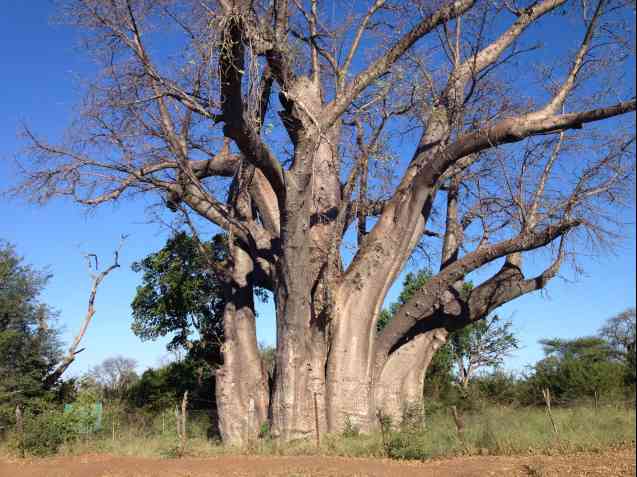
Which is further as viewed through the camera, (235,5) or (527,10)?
(527,10)

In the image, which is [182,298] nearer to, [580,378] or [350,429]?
[350,429]

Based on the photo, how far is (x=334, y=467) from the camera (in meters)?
6.66

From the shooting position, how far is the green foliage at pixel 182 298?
13.6 m

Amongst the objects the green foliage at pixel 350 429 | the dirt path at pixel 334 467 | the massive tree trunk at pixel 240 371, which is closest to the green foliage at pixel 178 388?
the massive tree trunk at pixel 240 371

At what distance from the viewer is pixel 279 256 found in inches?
355

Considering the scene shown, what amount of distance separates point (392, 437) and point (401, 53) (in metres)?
5.32

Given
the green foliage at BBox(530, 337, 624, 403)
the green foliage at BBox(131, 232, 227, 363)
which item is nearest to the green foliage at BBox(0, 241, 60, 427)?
the green foliage at BBox(131, 232, 227, 363)

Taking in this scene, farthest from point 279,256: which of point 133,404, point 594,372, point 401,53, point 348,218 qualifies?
point 133,404

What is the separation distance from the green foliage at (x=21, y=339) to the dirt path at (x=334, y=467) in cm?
551

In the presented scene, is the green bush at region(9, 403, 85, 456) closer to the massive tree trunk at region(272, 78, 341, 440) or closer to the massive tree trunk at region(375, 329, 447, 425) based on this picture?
the massive tree trunk at region(272, 78, 341, 440)

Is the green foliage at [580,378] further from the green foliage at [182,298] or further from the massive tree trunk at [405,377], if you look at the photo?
the green foliage at [182,298]

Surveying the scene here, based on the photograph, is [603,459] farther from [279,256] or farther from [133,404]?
[133,404]

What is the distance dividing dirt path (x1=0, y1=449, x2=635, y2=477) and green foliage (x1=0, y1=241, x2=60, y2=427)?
5.51 meters

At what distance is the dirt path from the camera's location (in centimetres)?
594
